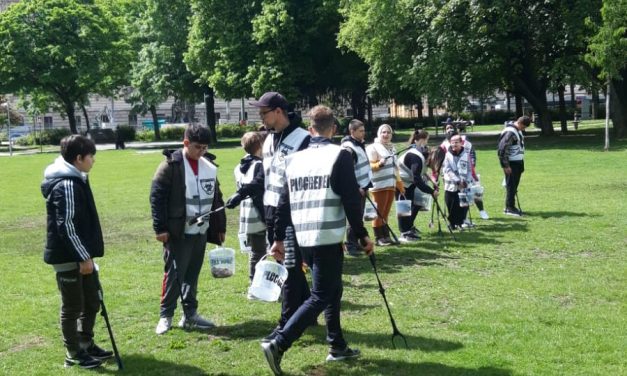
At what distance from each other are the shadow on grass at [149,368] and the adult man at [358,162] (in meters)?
4.04

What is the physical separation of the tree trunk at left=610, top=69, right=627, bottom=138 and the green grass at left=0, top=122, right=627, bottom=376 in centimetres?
2229

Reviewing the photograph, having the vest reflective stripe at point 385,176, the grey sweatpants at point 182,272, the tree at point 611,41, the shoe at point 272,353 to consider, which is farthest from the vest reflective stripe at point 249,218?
the tree at point 611,41

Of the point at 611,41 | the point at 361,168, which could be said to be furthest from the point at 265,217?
the point at 611,41

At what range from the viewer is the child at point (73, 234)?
5996 mm

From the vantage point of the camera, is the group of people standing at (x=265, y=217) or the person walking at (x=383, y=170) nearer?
the group of people standing at (x=265, y=217)

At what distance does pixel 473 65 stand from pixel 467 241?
23681mm

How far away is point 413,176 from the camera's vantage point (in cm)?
1228

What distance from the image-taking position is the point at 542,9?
33719 millimetres

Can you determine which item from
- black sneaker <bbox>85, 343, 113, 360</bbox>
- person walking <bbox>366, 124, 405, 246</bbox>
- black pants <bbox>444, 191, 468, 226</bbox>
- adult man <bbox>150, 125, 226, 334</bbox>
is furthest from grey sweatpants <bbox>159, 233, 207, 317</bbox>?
black pants <bbox>444, 191, 468, 226</bbox>

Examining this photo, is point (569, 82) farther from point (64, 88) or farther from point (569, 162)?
point (64, 88)

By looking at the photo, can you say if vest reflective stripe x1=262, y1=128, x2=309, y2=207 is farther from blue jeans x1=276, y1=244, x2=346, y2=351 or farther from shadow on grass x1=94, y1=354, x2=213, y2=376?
shadow on grass x1=94, y1=354, x2=213, y2=376

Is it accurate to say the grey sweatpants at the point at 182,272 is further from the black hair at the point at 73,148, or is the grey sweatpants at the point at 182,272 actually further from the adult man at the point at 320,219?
the adult man at the point at 320,219

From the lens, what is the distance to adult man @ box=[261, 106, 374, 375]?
5.81m

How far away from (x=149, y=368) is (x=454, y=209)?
812cm
